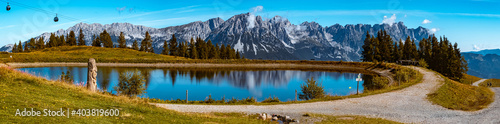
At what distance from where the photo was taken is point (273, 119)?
21719 mm

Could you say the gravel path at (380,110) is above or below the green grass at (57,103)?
below

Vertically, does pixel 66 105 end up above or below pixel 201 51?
below

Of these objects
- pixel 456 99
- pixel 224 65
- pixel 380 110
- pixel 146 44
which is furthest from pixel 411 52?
pixel 146 44

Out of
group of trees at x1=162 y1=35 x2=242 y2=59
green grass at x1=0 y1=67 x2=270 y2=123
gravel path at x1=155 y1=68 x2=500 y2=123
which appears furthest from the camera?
group of trees at x1=162 y1=35 x2=242 y2=59

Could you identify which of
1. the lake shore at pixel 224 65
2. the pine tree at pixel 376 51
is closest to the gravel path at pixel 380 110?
the lake shore at pixel 224 65

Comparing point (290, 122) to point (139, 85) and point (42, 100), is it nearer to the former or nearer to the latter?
point (42, 100)

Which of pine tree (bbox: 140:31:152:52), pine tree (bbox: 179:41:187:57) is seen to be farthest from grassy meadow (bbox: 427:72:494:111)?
pine tree (bbox: 140:31:152:52)

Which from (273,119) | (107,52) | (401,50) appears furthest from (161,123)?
(107,52)

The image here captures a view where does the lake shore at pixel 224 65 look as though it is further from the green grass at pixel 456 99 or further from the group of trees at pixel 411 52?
the green grass at pixel 456 99

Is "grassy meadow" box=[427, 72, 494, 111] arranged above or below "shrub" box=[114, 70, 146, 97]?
below

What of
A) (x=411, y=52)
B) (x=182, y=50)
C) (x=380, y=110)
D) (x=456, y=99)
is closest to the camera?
(x=380, y=110)

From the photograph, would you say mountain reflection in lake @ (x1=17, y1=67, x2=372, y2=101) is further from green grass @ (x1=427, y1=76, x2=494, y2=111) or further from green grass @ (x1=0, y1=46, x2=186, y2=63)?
green grass @ (x1=0, y1=46, x2=186, y2=63)

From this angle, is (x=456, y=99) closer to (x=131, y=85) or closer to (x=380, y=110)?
Answer: (x=380, y=110)

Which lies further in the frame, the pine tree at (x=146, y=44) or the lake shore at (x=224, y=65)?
the pine tree at (x=146, y=44)
